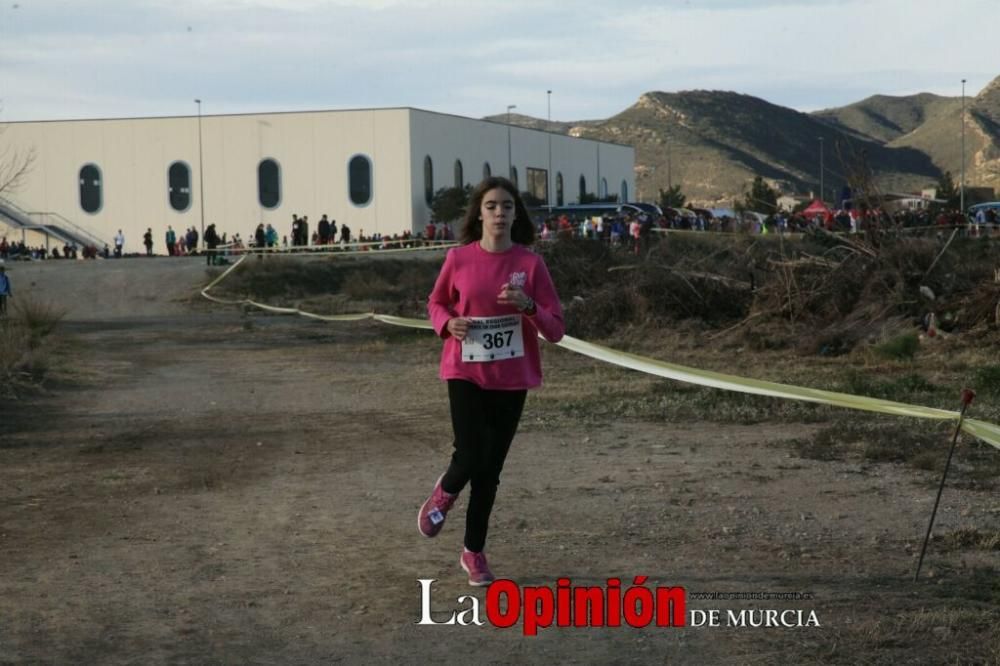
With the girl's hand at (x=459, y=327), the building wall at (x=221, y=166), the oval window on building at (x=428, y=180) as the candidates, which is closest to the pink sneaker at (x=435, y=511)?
the girl's hand at (x=459, y=327)

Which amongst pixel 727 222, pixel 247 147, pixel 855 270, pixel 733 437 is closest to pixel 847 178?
A: pixel 855 270

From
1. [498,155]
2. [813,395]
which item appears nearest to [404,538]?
[813,395]

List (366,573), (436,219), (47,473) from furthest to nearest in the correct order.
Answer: (436,219)
(47,473)
(366,573)

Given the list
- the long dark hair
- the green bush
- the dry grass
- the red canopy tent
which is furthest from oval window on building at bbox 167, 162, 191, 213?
the long dark hair

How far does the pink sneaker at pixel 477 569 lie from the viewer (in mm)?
6656

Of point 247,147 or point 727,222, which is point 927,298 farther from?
point 247,147

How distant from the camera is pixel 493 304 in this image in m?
6.69

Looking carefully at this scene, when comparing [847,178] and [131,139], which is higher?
[131,139]

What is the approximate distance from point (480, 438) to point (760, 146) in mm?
152914

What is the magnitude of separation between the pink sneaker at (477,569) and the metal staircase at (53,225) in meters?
72.6

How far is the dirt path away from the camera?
19.1 ft

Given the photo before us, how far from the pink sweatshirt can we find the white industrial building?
220 feet

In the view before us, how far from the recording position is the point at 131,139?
77812mm

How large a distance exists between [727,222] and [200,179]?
31643 millimetres
